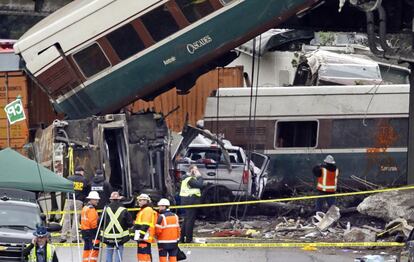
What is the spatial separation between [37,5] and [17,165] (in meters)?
19.6

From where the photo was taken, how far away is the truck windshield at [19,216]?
15103 millimetres

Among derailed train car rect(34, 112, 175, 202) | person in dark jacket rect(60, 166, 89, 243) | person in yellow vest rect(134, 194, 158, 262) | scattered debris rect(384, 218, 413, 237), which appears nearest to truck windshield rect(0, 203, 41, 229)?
person in yellow vest rect(134, 194, 158, 262)

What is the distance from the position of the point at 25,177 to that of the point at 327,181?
741 centimetres

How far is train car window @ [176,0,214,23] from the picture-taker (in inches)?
800

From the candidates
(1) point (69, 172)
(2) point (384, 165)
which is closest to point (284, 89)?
(2) point (384, 165)

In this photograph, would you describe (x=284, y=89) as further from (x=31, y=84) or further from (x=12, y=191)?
(x=12, y=191)

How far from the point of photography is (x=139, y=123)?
21.0 meters

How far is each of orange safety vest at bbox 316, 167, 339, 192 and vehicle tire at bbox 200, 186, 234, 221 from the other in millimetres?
2093

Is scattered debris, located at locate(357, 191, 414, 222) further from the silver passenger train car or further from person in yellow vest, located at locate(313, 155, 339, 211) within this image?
the silver passenger train car

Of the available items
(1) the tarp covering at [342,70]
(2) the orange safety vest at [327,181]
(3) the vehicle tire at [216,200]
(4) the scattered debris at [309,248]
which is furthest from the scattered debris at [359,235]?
(1) the tarp covering at [342,70]

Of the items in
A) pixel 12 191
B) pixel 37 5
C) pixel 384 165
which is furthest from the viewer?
pixel 37 5

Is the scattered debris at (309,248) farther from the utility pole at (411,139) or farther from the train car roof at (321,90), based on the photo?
the train car roof at (321,90)

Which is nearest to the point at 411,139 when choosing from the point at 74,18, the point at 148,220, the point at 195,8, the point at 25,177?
the point at 195,8

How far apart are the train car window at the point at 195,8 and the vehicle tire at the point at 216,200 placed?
3.75m
